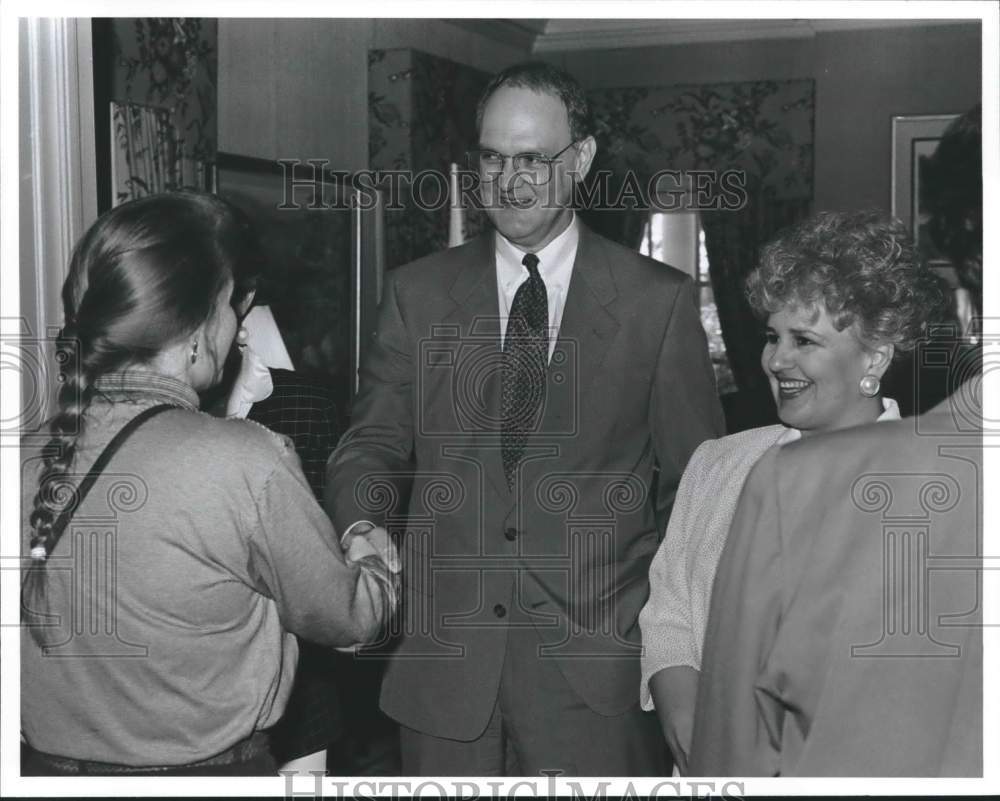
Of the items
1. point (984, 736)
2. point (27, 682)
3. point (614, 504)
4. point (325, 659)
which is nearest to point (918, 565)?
point (984, 736)

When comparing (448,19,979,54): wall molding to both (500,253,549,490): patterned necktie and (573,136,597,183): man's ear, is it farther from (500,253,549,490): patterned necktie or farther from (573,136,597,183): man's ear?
(500,253,549,490): patterned necktie

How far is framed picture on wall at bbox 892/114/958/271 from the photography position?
20.2ft

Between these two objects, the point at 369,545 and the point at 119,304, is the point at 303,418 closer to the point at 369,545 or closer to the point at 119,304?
the point at 369,545

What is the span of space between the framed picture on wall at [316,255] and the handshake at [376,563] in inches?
84.2

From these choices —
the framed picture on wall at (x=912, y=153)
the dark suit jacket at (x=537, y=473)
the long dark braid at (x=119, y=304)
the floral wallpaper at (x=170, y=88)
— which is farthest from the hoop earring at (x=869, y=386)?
the framed picture on wall at (x=912, y=153)

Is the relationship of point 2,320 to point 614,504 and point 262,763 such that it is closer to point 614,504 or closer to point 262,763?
point 262,763

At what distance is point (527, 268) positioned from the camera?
2.24 meters

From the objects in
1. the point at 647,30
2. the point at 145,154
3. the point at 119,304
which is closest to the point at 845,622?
the point at 119,304

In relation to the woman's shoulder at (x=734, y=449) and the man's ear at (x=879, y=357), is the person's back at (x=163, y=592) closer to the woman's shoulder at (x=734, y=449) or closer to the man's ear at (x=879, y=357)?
the woman's shoulder at (x=734, y=449)

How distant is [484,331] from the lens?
2199mm

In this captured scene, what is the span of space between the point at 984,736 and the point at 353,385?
3517mm

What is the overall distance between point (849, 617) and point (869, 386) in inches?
26.2

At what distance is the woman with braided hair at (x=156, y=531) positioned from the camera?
1467 mm

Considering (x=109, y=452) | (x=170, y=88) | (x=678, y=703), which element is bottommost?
(x=678, y=703)
